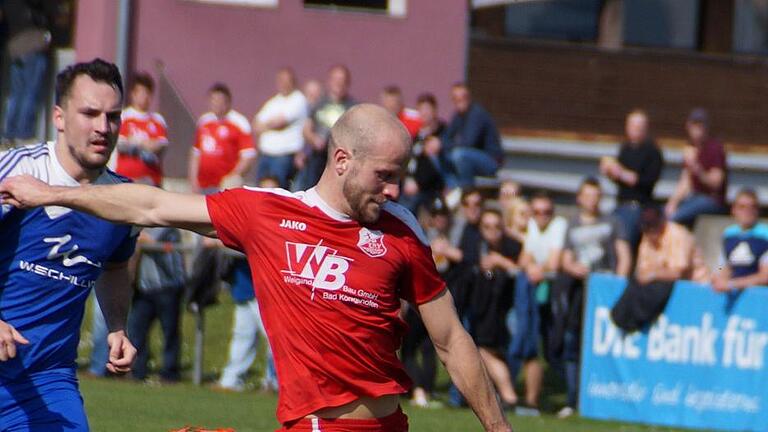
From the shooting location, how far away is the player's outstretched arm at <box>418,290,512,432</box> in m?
5.51

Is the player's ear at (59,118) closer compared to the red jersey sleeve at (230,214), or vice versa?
the red jersey sleeve at (230,214)

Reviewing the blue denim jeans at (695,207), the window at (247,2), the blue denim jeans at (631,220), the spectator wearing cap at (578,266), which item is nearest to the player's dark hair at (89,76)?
the spectator wearing cap at (578,266)

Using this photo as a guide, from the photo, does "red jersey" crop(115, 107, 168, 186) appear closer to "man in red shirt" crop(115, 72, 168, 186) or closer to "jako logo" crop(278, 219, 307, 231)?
"man in red shirt" crop(115, 72, 168, 186)

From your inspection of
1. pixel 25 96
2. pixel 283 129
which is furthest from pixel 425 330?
pixel 25 96

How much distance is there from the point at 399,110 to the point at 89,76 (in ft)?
32.6

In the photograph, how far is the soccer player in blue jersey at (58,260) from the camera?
5852mm

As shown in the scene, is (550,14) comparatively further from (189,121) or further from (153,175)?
(153,175)

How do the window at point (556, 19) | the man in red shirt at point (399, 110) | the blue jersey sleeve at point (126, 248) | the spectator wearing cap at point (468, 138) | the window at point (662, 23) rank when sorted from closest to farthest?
the blue jersey sleeve at point (126, 248) < the man in red shirt at point (399, 110) < the spectator wearing cap at point (468, 138) < the window at point (556, 19) < the window at point (662, 23)

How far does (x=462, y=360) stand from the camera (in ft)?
18.1

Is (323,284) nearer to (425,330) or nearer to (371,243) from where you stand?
(371,243)

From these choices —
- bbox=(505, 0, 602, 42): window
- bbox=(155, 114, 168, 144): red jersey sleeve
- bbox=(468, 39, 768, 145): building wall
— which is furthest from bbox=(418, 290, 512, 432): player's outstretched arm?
bbox=(505, 0, 602, 42): window

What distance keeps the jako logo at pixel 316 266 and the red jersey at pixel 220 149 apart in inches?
399

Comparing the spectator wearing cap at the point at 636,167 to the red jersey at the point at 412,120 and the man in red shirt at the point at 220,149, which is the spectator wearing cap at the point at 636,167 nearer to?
the red jersey at the point at 412,120

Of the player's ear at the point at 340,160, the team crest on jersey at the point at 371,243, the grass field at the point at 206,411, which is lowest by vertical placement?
the grass field at the point at 206,411
